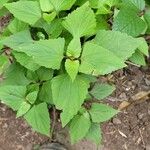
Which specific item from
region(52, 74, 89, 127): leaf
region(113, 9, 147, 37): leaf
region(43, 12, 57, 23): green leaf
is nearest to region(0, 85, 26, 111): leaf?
region(52, 74, 89, 127): leaf

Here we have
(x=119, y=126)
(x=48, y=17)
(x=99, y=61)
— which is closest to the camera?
(x=99, y=61)

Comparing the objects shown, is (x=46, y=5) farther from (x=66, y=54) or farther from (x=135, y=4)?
(x=135, y=4)

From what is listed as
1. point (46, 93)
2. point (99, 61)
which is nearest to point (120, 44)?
point (99, 61)

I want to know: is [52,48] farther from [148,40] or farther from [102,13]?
[148,40]

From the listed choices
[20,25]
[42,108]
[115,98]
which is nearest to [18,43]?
[20,25]

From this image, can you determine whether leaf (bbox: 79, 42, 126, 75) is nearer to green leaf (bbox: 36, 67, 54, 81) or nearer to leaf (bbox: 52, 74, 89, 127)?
leaf (bbox: 52, 74, 89, 127)

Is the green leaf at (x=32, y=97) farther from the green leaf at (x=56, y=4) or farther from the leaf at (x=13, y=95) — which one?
the green leaf at (x=56, y=4)
